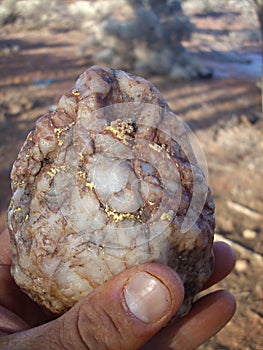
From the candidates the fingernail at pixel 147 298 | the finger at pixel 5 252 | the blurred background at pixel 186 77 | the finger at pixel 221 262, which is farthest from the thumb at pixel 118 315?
the blurred background at pixel 186 77

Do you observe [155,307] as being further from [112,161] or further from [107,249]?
[112,161]

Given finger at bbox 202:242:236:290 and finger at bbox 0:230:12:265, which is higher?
finger at bbox 0:230:12:265

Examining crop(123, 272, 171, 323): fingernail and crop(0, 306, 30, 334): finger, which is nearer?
crop(123, 272, 171, 323): fingernail

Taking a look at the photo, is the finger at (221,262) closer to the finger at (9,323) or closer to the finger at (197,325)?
the finger at (197,325)

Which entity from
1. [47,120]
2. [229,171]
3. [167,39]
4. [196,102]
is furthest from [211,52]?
[47,120]

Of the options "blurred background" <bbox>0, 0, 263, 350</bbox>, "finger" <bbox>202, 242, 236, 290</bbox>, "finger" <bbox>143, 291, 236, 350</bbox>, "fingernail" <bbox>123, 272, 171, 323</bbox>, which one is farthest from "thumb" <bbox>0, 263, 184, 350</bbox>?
"blurred background" <bbox>0, 0, 263, 350</bbox>

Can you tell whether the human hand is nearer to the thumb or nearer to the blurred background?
the thumb

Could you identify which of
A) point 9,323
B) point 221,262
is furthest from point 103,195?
point 221,262
